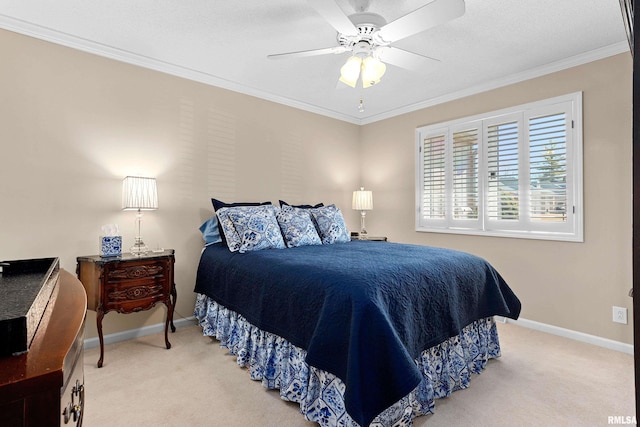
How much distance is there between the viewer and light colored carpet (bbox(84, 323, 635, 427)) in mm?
1890

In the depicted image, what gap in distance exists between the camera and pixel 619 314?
2811 millimetres

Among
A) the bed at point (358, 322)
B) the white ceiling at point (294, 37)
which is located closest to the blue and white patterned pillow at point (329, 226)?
the bed at point (358, 322)

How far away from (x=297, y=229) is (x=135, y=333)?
175 centimetres

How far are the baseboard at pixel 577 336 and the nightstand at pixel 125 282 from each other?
336 cm

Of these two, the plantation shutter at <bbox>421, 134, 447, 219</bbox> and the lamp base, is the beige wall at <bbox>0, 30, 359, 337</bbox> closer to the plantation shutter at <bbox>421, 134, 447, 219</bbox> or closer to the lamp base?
the lamp base

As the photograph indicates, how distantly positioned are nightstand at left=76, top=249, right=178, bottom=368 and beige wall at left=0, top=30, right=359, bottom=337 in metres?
0.40

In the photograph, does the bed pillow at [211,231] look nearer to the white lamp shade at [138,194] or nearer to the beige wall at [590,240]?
the white lamp shade at [138,194]

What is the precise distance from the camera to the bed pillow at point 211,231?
130 inches

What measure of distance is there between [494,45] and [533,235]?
182 cm

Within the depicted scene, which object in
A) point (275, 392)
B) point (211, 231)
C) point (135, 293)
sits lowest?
point (275, 392)

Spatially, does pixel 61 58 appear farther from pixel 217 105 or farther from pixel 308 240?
pixel 308 240

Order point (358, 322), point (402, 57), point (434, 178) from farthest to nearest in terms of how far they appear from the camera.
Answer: point (434, 178) < point (402, 57) < point (358, 322)

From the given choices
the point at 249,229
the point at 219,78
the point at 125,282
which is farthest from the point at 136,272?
the point at 219,78

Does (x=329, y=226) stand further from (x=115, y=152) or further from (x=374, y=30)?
(x=115, y=152)
